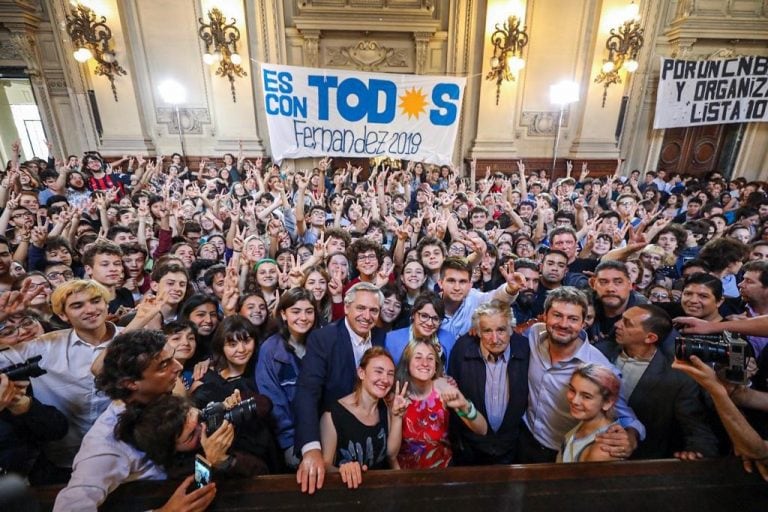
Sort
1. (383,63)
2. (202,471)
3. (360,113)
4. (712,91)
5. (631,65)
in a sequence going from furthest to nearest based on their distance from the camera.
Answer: (383,63) < (712,91) < (631,65) < (360,113) < (202,471)

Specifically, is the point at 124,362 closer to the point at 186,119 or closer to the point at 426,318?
the point at 426,318

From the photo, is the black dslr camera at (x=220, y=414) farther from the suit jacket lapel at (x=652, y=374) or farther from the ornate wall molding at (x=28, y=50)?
the ornate wall molding at (x=28, y=50)

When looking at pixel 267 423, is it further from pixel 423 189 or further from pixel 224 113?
pixel 224 113

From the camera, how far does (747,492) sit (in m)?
1.21

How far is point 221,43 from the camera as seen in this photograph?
790 cm

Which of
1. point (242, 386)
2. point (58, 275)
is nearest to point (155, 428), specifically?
point (242, 386)

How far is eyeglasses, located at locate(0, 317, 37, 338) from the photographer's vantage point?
167 centimetres

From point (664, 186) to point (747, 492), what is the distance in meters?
9.57

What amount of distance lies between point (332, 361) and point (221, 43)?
8982mm

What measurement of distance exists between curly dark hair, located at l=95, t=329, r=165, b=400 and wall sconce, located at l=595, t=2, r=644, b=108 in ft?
36.0

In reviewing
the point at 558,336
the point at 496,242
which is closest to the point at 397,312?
the point at 558,336

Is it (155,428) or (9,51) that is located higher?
(9,51)

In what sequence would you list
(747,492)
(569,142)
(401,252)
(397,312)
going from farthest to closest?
(569,142) < (401,252) < (397,312) < (747,492)

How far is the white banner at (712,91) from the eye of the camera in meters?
8.23
